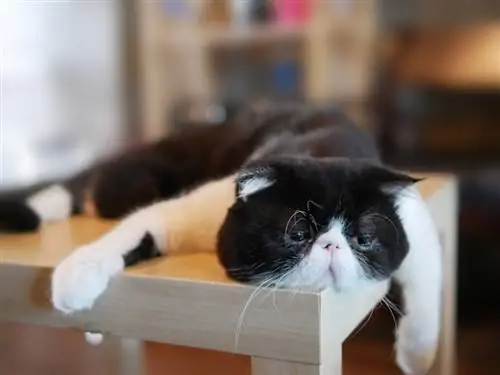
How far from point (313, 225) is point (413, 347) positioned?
0.92ft

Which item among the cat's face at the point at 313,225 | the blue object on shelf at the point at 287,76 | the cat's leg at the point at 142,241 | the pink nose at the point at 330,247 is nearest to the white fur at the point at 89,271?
the cat's leg at the point at 142,241

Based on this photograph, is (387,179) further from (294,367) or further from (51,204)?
(51,204)

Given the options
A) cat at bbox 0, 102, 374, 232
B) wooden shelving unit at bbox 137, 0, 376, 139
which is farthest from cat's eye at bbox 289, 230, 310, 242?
wooden shelving unit at bbox 137, 0, 376, 139

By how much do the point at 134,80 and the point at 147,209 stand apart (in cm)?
182

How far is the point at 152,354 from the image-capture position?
1367 mm

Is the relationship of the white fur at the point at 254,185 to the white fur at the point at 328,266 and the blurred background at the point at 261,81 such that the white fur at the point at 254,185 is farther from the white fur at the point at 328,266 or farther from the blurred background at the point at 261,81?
the blurred background at the point at 261,81

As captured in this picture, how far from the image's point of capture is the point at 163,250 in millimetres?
845

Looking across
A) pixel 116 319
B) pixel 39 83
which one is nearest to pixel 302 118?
pixel 116 319

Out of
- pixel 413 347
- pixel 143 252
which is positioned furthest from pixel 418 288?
pixel 143 252

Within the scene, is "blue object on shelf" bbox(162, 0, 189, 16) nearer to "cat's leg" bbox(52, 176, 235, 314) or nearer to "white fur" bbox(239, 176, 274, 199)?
"cat's leg" bbox(52, 176, 235, 314)

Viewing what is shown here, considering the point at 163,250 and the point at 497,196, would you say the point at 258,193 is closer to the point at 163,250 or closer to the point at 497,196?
the point at 163,250

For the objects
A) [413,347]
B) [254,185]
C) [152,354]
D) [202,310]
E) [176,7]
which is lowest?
[152,354]

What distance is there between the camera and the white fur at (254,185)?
0.73 meters

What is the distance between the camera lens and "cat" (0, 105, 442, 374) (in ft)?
2.31
